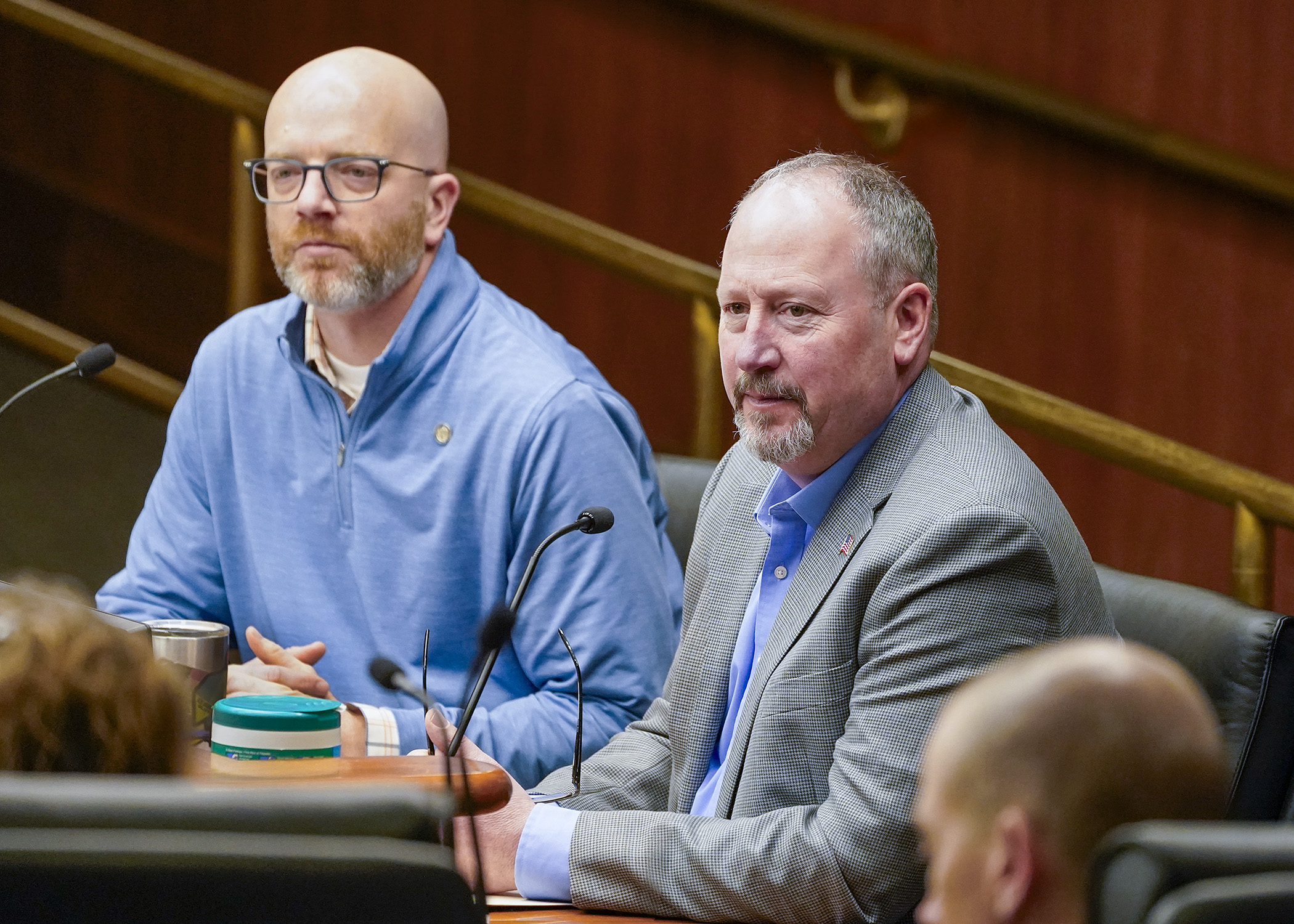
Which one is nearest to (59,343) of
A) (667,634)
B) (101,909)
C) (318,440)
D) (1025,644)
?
(318,440)

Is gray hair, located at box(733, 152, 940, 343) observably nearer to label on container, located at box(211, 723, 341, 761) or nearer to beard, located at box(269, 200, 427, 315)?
label on container, located at box(211, 723, 341, 761)

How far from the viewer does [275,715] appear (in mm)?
1468

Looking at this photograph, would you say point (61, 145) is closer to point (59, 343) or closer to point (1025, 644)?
point (59, 343)

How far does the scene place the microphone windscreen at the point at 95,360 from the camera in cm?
229

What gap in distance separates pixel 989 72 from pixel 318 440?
168cm

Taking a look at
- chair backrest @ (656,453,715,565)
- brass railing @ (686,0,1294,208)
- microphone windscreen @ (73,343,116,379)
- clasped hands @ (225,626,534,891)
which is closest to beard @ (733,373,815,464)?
clasped hands @ (225,626,534,891)

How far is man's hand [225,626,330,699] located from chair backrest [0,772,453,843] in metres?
1.03

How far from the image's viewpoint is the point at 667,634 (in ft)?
7.68

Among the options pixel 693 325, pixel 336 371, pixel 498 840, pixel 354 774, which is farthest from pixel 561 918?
pixel 693 325

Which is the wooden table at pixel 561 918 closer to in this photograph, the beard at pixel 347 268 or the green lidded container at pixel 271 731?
the green lidded container at pixel 271 731

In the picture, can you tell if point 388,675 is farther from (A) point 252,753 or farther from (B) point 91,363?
(B) point 91,363

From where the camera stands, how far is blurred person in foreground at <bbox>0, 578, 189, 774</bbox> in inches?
36.6

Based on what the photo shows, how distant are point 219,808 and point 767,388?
1048 mm

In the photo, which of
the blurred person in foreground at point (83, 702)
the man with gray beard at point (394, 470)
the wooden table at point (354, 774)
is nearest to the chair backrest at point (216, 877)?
the blurred person in foreground at point (83, 702)
